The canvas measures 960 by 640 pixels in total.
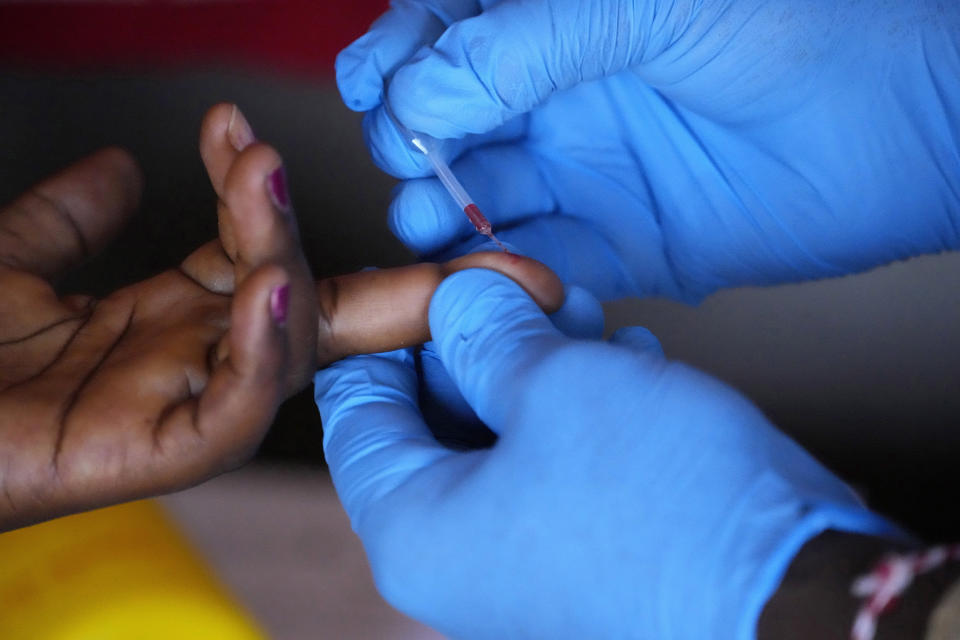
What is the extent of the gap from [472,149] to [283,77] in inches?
19.2

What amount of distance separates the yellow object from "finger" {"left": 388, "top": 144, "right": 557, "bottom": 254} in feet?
1.89

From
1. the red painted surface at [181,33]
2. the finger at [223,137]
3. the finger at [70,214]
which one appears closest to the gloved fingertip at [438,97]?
the finger at [223,137]

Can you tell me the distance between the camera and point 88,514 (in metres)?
0.99

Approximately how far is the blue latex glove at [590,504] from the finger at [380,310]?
0.13 m

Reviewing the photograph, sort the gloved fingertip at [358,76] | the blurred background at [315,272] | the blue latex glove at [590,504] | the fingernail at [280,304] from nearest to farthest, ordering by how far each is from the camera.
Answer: the blue latex glove at [590,504] < the fingernail at [280,304] < the gloved fingertip at [358,76] < the blurred background at [315,272]

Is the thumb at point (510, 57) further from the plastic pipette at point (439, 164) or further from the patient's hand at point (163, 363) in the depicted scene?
the patient's hand at point (163, 363)

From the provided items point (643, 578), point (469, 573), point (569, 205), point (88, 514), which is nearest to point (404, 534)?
point (469, 573)

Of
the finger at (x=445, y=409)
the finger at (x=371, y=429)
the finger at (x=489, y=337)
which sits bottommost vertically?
the finger at (x=445, y=409)

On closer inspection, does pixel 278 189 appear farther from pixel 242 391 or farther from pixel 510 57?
pixel 510 57

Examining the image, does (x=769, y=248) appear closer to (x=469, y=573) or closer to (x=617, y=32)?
(x=617, y=32)

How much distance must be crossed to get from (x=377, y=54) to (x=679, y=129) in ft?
1.65

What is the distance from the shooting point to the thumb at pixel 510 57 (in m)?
0.86

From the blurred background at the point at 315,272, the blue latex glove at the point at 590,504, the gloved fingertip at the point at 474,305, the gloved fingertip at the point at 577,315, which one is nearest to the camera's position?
the blue latex glove at the point at 590,504

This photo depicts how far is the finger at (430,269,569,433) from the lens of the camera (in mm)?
695
